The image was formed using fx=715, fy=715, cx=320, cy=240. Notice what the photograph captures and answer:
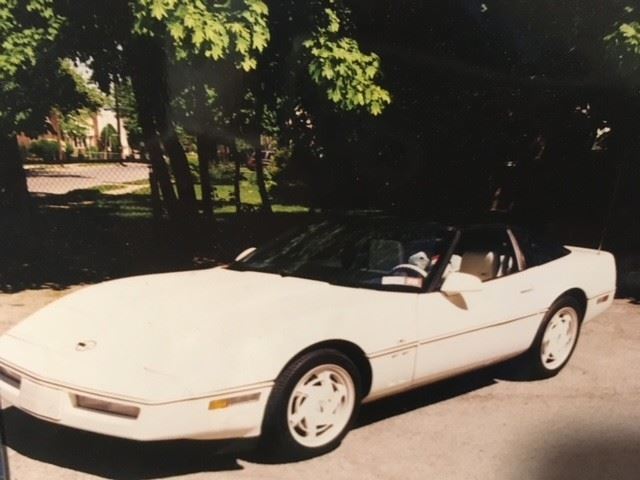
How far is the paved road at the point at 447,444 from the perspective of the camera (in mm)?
3529

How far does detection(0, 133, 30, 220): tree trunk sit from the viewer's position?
1300 centimetres

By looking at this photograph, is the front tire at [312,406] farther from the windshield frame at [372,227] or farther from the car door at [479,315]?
the windshield frame at [372,227]

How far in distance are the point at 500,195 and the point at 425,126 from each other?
Answer: 3.15 metres

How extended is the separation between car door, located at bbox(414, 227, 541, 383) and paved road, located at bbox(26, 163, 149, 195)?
23.5m

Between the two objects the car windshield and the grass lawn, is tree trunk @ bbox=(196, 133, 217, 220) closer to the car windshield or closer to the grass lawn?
the grass lawn

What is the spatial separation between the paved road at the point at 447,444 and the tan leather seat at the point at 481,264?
2.67ft

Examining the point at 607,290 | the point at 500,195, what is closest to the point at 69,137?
the point at 500,195

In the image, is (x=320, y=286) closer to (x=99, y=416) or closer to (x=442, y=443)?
(x=442, y=443)

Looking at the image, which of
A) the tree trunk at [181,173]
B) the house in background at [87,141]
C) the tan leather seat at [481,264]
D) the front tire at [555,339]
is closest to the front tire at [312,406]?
the tan leather seat at [481,264]

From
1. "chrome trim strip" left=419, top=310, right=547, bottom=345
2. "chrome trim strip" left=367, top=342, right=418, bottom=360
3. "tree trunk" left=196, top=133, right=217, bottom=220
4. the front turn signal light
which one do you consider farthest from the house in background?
the front turn signal light

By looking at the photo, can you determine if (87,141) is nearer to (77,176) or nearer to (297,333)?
(77,176)

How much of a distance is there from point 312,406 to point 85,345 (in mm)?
1173

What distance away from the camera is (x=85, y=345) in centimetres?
351

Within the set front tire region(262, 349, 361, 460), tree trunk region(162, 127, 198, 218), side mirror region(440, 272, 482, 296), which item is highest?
tree trunk region(162, 127, 198, 218)
